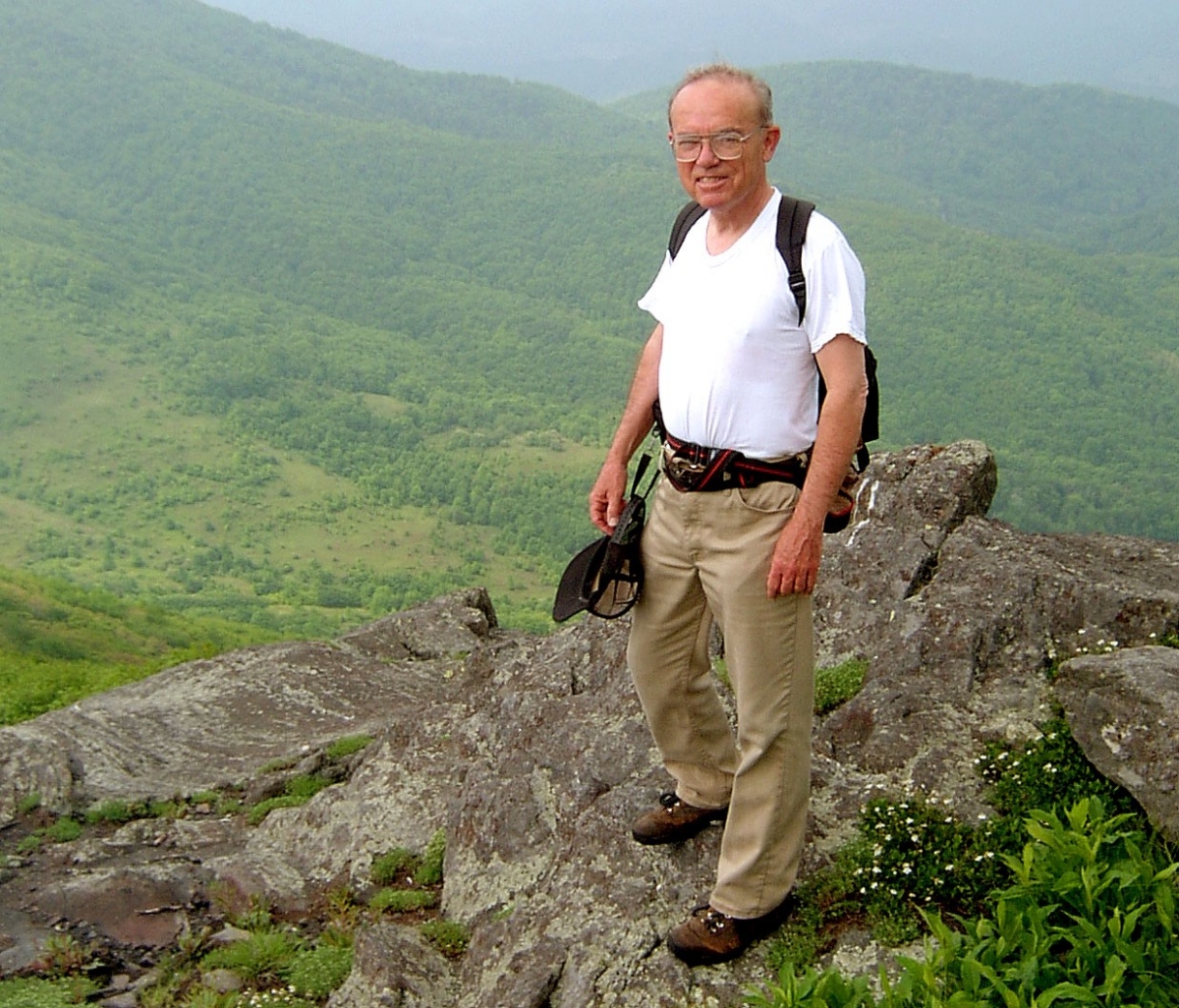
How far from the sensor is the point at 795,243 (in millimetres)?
5348

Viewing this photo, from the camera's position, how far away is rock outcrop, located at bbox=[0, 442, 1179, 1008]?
6.84 metres

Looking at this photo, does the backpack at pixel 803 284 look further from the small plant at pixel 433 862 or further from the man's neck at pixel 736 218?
the small plant at pixel 433 862

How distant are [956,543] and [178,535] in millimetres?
146304

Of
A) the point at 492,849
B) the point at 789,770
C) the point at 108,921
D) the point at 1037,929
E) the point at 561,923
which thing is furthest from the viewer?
the point at 108,921

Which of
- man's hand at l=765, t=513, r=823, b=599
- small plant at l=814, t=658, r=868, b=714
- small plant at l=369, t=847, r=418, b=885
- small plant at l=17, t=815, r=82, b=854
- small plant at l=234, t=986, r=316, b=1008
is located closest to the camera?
man's hand at l=765, t=513, r=823, b=599

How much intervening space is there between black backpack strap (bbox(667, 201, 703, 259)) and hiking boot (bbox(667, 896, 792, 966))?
10.4ft

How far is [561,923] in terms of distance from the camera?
23.1 ft

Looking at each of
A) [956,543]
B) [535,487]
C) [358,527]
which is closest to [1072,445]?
[535,487]

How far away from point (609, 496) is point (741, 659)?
1205mm

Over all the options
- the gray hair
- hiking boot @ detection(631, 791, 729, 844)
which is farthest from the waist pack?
hiking boot @ detection(631, 791, 729, 844)

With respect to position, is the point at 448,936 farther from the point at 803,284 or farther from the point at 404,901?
the point at 803,284

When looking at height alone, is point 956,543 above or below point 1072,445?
above

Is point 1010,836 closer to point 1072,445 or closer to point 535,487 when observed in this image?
point 535,487

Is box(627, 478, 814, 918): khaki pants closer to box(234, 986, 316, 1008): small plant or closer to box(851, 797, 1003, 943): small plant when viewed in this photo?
box(851, 797, 1003, 943): small plant
